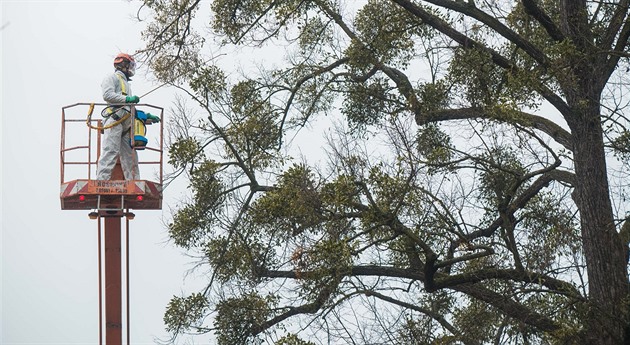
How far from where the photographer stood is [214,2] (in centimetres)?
2173

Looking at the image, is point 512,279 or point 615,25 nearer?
point 512,279

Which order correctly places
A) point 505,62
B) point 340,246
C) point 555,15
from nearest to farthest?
point 340,246 < point 505,62 < point 555,15

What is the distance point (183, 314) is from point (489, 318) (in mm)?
3858

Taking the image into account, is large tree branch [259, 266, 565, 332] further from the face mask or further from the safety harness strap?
the face mask

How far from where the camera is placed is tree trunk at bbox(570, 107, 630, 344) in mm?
18297

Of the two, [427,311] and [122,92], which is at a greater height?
[122,92]

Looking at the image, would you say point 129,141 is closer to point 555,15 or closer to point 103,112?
point 103,112

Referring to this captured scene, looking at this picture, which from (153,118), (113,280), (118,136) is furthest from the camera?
(153,118)

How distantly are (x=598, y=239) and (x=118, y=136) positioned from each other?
225 inches

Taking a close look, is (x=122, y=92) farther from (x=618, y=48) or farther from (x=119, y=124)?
(x=618, y=48)

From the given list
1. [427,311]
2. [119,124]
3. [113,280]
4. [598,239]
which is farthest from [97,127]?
[598,239]

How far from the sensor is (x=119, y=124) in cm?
1952

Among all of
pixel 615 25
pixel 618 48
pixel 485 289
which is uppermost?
pixel 615 25

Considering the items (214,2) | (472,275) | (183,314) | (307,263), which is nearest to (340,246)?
(307,263)
